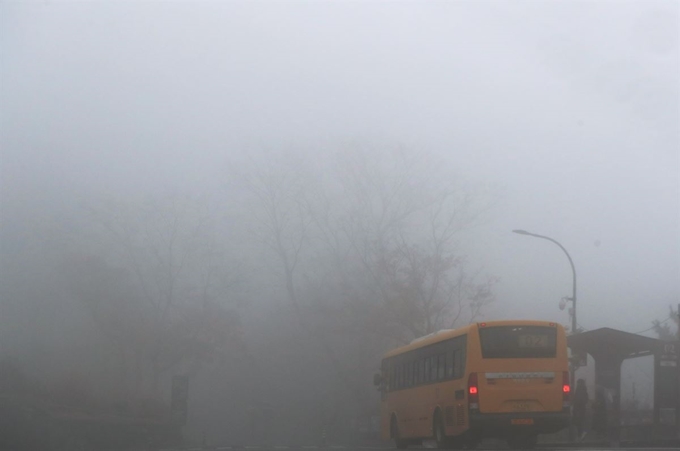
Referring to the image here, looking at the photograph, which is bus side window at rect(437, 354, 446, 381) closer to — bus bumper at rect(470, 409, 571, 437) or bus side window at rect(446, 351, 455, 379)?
bus side window at rect(446, 351, 455, 379)

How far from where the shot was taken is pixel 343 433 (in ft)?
147

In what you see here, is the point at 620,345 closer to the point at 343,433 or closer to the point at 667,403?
the point at 667,403

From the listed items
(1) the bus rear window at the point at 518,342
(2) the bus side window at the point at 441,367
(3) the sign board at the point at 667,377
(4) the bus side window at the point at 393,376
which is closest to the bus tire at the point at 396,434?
(4) the bus side window at the point at 393,376

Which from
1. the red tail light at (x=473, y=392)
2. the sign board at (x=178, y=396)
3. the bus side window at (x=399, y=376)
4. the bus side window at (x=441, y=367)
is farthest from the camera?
the sign board at (x=178, y=396)

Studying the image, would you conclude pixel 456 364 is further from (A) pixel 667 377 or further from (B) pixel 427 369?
(A) pixel 667 377

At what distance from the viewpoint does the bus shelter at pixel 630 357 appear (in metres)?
22.3

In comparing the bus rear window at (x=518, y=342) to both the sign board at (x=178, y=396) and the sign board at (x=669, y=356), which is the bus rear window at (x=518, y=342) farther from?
the sign board at (x=178, y=396)

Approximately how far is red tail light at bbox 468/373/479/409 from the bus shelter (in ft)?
20.3

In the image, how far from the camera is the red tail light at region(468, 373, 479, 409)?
1805 cm

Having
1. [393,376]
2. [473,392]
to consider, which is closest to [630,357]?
[393,376]

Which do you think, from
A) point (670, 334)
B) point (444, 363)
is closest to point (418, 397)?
point (444, 363)

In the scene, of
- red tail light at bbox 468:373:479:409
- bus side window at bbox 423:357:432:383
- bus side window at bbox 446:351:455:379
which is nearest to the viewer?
red tail light at bbox 468:373:479:409

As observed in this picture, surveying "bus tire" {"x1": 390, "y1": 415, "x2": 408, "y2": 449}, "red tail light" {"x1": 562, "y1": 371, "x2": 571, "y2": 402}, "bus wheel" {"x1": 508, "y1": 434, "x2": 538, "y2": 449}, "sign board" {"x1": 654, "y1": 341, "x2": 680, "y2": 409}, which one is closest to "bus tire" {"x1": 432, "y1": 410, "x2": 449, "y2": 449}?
"bus wheel" {"x1": 508, "y1": 434, "x2": 538, "y2": 449}

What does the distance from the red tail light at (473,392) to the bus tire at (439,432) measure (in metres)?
1.77
